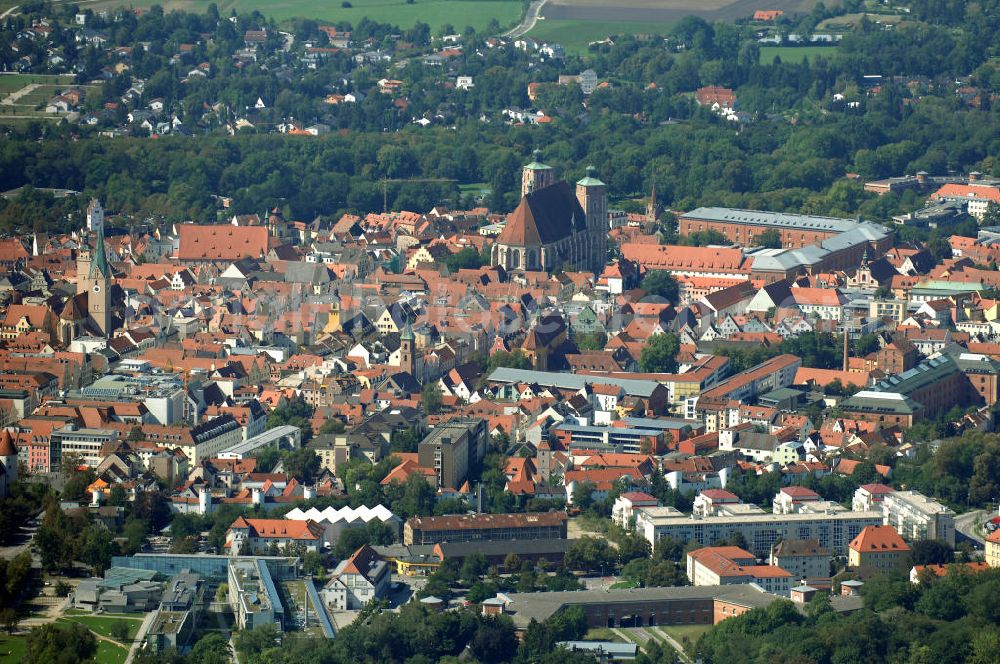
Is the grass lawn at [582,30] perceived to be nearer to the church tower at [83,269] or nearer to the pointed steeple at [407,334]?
the church tower at [83,269]

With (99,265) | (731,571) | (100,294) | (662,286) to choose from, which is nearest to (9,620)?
(731,571)

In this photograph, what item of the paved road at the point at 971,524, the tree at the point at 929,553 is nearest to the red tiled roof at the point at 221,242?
the paved road at the point at 971,524

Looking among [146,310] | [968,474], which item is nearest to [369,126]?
[146,310]

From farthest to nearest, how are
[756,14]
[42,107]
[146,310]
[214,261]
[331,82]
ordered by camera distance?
[756,14] < [331,82] < [42,107] < [214,261] < [146,310]

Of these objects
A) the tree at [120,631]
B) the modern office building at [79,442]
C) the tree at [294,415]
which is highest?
the tree at [120,631]

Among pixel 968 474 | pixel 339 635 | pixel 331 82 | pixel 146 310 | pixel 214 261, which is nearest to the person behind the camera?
pixel 339 635

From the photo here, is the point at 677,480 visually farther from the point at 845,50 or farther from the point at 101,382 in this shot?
the point at 845,50
